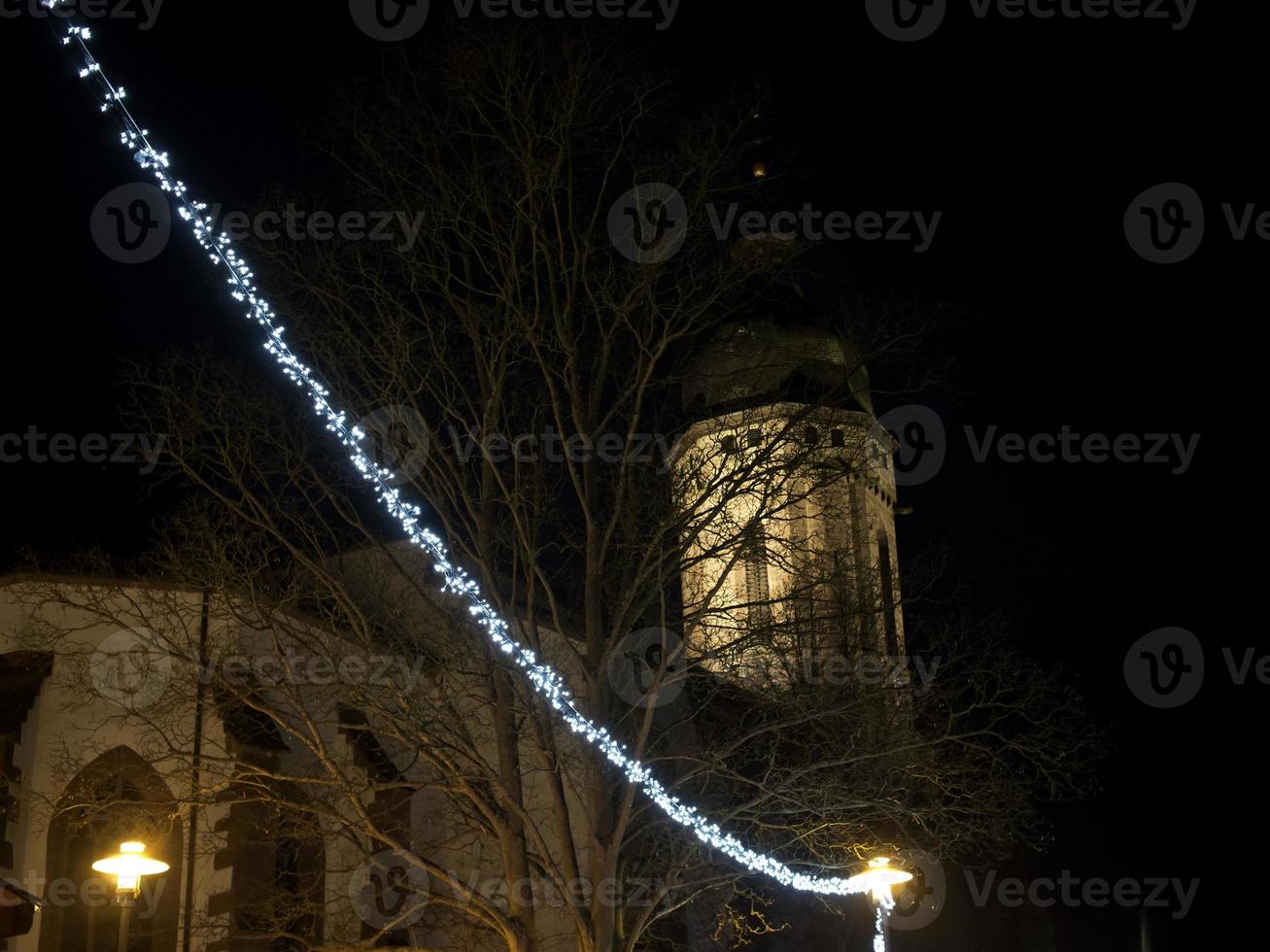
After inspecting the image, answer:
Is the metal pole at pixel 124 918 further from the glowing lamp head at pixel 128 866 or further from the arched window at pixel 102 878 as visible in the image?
the arched window at pixel 102 878

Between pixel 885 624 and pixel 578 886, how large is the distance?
23.1 feet

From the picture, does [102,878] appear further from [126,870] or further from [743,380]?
[743,380]

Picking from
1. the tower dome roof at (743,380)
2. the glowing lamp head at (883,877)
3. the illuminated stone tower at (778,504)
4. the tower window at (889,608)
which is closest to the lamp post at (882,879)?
the glowing lamp head at (883,877)

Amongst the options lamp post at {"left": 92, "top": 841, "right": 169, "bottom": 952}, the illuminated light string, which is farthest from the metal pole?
the illuminated light string

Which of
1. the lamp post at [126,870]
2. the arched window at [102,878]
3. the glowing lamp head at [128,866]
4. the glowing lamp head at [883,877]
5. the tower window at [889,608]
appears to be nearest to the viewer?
the lamp post at [126,870]

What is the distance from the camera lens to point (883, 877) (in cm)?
1436

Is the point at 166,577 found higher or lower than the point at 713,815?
higher

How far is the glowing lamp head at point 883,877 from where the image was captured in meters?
14.3

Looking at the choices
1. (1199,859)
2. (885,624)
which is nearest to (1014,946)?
(1199,859)

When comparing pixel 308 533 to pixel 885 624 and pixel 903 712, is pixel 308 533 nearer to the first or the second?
pixel 903 712

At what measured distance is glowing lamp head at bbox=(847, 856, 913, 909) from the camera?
1433 centimetres

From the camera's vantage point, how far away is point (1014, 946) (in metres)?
37.8

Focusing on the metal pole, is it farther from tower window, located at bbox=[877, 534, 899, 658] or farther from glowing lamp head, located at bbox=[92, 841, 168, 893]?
tower window, located at bbox=[877, 534, 899, 658]

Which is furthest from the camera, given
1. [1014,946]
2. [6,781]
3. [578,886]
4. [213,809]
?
[1014,946]
